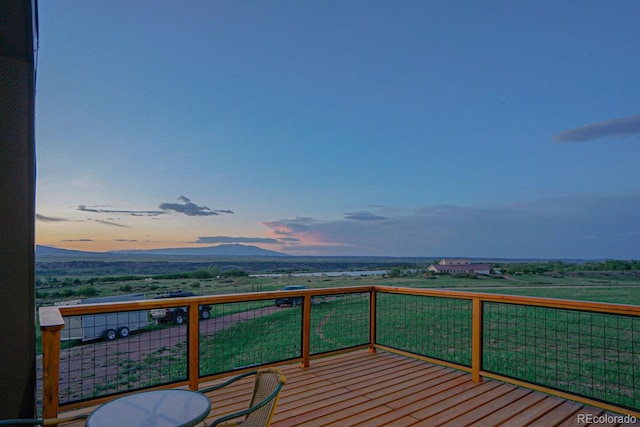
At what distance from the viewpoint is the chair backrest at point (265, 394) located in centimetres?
185

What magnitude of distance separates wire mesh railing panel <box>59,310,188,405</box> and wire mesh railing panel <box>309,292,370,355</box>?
75.3 inches

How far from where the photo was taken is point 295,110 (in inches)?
351

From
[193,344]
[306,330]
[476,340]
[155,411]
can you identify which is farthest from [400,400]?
[155,411]

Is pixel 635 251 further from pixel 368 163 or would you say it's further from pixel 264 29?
pixel 264 29

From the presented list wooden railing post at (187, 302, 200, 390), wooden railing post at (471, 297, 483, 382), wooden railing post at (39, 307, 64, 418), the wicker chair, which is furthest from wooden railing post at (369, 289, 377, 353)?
wooden railing post at (39, 307, 64, 418)

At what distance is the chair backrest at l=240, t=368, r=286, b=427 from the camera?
1.85 m

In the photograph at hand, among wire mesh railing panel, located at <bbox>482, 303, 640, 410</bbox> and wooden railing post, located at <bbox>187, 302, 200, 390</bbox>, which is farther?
wire mesh railing panel, located at <bbox>482, 303, 640, 410</bbox>

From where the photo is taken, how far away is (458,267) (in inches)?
682

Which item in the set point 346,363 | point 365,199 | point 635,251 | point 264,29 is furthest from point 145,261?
point 635,251

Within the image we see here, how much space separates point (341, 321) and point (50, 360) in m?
4.32

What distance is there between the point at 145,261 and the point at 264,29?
1523 cm

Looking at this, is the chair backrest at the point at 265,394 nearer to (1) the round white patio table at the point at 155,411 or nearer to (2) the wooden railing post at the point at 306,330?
(1) the round white patio table at the point at 155,411

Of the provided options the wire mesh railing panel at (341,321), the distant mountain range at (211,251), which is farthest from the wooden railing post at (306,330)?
the distant mountain range at (211,251)

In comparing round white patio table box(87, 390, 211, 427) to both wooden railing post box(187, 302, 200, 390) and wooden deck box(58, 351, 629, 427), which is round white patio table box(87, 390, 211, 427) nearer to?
wooden deck box(58, 351, 629, 427)
